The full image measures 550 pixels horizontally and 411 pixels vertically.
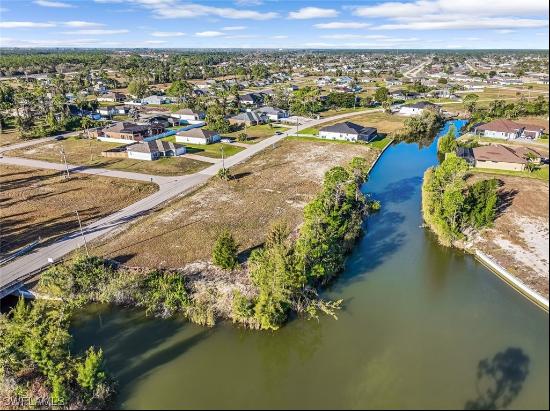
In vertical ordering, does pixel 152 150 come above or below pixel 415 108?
below

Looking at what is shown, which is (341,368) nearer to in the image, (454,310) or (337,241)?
(454,310)

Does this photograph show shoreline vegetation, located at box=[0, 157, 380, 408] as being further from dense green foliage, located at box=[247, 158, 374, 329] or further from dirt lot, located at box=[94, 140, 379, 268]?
dirt lot, located at box=[94, 140, 379, 268]

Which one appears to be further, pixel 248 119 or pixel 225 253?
pixel 248 119

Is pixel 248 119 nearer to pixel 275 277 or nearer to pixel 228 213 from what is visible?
pixel 228 213

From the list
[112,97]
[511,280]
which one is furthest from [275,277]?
[112,97]

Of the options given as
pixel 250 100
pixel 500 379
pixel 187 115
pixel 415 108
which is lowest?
pixel 500 379

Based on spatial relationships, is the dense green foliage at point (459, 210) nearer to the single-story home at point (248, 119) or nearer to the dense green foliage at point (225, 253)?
the dense green foliage at point (225, 253)
